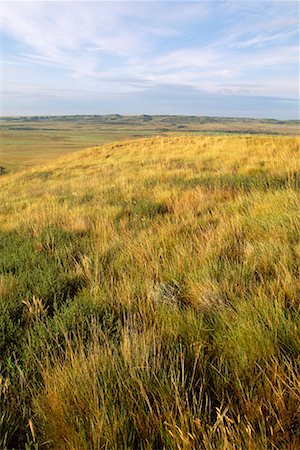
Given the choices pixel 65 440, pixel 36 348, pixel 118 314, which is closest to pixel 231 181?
pixel 118 314

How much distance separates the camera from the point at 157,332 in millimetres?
1964

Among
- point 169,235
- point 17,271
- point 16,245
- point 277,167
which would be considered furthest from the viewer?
point 277,167

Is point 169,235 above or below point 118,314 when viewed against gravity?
above

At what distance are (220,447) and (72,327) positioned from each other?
4.34 feet

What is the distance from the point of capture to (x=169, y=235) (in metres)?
4.09

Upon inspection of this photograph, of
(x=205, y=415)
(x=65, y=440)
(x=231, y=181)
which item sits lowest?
(x=65, y=440)

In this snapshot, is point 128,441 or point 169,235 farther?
point 169,235

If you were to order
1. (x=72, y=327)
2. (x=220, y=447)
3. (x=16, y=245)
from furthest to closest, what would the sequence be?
(x=16, y=245) → (x=72, y=327) → (x=220, y=447)

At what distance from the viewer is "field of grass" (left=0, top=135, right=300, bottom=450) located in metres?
1.37

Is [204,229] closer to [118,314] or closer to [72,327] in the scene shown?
[118,314]

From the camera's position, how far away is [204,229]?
416 centimetres

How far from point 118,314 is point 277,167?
21.6 feet

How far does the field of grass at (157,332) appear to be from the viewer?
4.49 ft

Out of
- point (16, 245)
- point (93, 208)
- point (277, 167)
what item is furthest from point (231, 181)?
point (16, 245)
